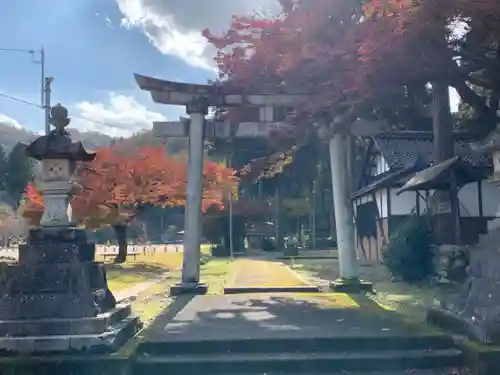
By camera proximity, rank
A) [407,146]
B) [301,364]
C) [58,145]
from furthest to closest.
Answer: [407,146] < [58,145] < [301,364]

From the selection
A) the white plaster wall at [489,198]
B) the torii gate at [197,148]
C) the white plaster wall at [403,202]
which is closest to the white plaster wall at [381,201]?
the white plaster wall at [403,202]

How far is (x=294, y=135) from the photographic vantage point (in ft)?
46.3

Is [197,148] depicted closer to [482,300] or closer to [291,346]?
[291,346]

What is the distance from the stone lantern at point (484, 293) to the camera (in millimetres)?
6515

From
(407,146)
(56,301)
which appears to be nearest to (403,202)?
(407,146)

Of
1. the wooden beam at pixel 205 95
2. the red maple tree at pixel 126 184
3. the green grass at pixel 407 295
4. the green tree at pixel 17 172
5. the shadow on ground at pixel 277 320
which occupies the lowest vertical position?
the green grass at pixel 407 295

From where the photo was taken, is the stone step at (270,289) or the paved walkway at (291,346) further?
the stone step at (270,289)

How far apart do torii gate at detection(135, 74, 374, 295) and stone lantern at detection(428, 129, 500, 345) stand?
635 centimetres

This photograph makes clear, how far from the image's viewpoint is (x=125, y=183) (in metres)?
24.3

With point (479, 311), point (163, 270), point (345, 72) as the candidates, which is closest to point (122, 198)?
point (163, 270)

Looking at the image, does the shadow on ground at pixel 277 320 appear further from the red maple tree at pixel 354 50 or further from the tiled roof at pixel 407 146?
the tiled roof at pixel 407 146

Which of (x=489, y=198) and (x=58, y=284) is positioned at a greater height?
(x=489, y=198)

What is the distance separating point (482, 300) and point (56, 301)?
5.22 m

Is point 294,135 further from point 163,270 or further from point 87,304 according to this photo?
point 163,270
